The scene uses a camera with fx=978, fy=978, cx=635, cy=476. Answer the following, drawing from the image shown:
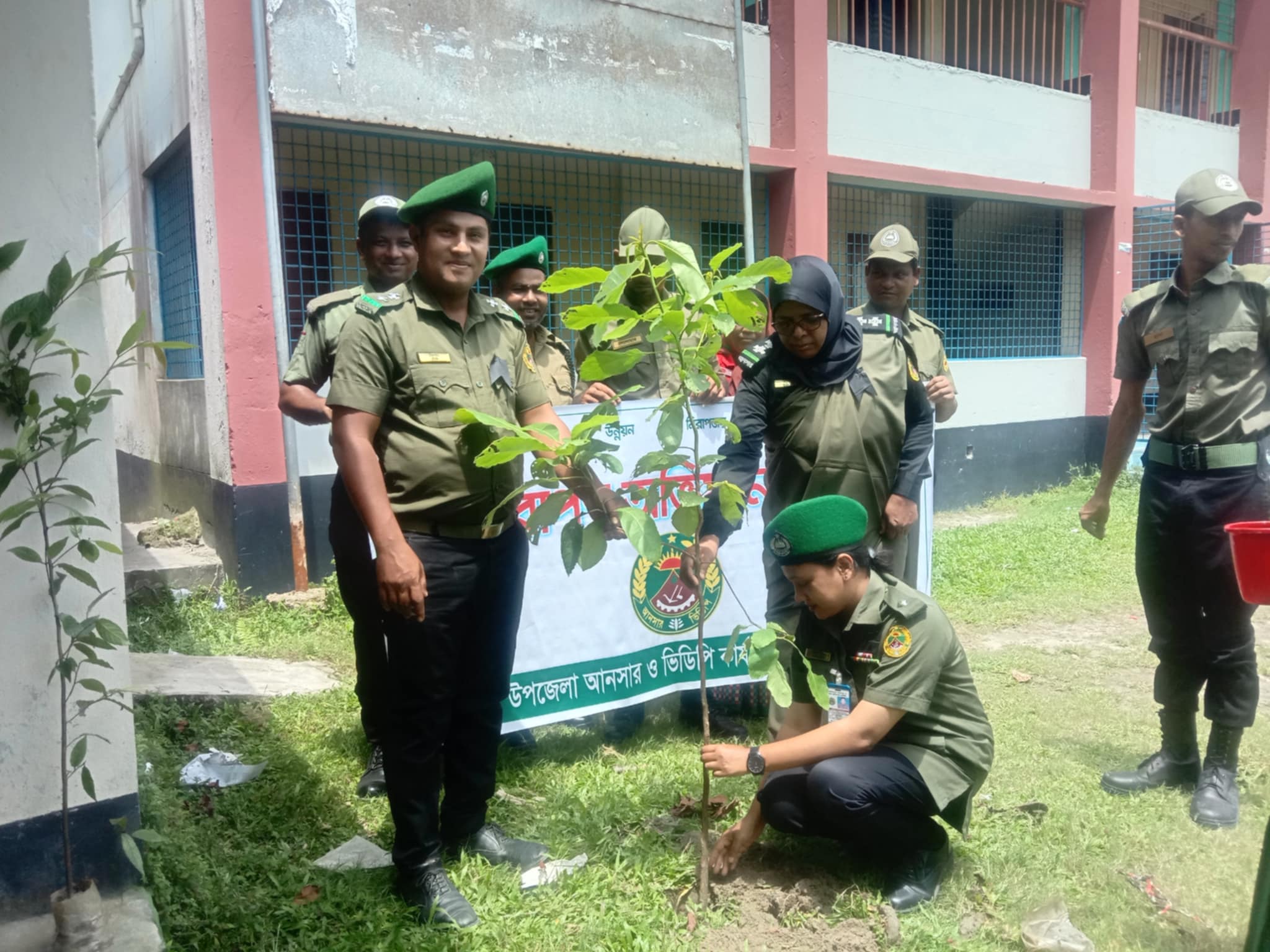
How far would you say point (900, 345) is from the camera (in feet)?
10.5

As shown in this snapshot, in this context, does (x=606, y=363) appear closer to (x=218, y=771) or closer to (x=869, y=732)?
(x=869, y=732)

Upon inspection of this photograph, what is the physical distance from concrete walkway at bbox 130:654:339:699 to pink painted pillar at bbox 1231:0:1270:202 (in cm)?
1179

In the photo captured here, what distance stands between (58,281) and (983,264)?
9.58 meters

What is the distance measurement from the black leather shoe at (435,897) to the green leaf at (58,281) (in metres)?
1.56

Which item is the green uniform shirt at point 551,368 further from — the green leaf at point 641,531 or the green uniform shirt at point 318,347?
the green leaf at point 641,531

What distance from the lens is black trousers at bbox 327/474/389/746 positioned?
292cm

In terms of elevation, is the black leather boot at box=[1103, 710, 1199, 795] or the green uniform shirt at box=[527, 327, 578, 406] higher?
the green uniform shirt at box=[527, 327, 578, 406]

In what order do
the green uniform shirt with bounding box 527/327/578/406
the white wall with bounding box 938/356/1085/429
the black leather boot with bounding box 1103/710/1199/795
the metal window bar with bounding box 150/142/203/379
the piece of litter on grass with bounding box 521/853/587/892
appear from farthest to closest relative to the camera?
the white wall with bounding box 938/356/1085/429 < the metal window bar with bounding box 150/142/203/379 < the green uniform shirt with bounding box 527/327/578/406 < the black leather boot with bounding box 1103/710/1199/795 < the piece of litter on grass with bounding box 521/853/587/892

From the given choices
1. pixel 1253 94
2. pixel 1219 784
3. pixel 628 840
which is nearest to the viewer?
pixel 628 840

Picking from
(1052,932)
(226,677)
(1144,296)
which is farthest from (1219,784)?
(226,677)

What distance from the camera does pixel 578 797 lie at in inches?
121

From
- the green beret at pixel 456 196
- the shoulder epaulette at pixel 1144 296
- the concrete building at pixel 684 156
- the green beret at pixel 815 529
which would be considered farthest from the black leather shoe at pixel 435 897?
the concrete building at pixel 684 156

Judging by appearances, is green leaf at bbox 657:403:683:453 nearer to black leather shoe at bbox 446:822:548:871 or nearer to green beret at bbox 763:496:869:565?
green beret at bbox 763:496:869:565

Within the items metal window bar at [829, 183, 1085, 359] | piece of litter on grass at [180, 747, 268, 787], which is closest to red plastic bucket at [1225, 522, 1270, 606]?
piece of litter on grass at [180, 747, 268, 787]
